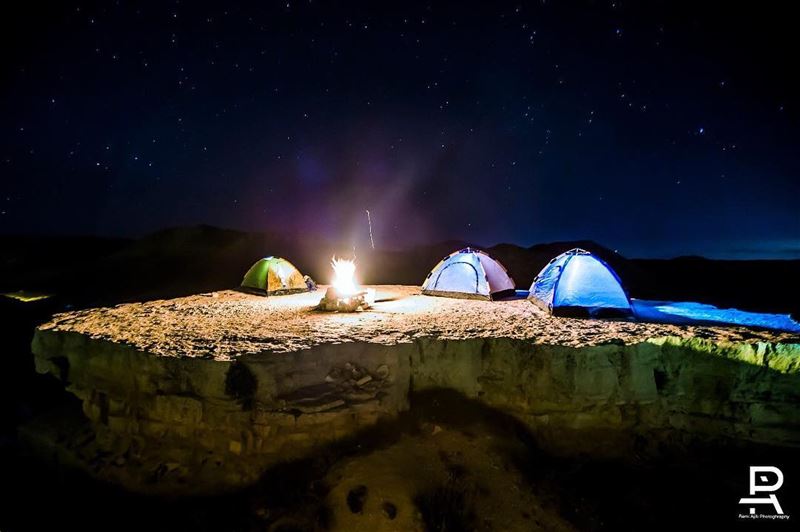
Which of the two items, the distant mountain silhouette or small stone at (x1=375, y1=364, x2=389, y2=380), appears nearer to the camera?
small stone at (x1=375, y1=364, x2=389, y2=380)

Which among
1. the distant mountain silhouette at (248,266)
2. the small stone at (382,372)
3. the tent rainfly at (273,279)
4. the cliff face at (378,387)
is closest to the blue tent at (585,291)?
the cliff face at (378,387)

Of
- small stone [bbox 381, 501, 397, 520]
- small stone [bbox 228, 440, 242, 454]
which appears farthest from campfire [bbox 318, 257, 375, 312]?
small stone [bbox 381, 501, 397, 520]

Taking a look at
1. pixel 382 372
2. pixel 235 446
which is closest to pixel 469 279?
pixel 382 372

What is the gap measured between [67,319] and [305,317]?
223 inches

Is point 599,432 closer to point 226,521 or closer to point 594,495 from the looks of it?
point 594,495

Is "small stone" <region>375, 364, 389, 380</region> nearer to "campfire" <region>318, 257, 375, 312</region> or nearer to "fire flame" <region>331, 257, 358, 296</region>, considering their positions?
"campfire" <region>318, 257, 375, 312</region>

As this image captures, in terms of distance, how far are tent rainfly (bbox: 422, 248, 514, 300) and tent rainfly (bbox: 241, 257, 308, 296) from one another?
4824 mm

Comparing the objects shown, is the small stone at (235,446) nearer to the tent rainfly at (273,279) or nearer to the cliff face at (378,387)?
the cliff face at (378,387)

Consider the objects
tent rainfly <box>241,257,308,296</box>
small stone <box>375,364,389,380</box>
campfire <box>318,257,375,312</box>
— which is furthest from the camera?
tent rainfly <box>241,257,308,296</box>

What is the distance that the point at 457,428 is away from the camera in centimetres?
632

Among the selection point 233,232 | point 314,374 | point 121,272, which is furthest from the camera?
point 233,232

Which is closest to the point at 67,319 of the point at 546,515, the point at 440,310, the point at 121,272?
the point at 440,310

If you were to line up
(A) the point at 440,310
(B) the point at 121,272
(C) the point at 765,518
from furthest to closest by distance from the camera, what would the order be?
(B) the point at 121,272 < (A) the point at 440,310 < (C) the point at 765,518

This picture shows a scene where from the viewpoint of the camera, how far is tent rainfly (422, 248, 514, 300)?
1120cm
